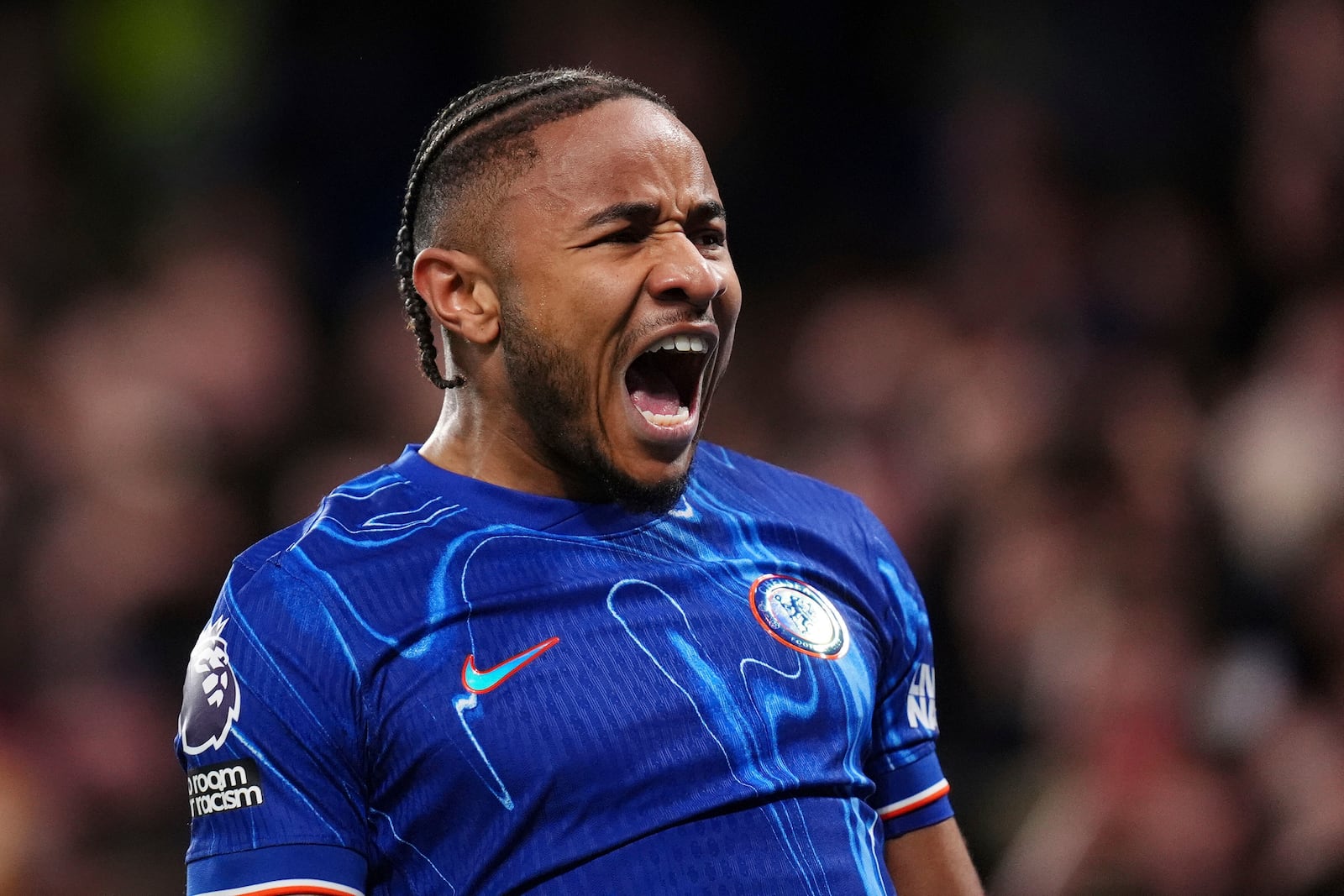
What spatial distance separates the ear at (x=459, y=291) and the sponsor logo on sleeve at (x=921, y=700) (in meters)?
0.79

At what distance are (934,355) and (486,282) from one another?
356 cm

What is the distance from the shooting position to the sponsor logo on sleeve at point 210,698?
1.91 m

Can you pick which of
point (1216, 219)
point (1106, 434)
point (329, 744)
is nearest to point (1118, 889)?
point (1106, 434)

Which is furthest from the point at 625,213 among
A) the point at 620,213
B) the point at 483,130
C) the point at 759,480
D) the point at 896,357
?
the point at 896,357

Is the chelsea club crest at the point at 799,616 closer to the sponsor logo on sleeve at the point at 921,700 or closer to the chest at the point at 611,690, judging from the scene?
the chest at the point at 611,690

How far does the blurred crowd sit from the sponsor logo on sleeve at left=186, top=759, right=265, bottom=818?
2.84 m

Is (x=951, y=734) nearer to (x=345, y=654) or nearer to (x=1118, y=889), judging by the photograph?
(x=1118, y=889)

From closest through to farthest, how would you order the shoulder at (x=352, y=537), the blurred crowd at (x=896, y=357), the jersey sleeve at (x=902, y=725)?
the shoulder at (x=352, y=537), the jersey sleeve at (x=902, y=725), the blurred crowd at (x=896, y=357)

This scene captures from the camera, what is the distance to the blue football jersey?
1882 mm

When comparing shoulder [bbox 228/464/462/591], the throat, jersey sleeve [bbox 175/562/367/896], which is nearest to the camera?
jersey sleeve [bbox 175/562/367/896]

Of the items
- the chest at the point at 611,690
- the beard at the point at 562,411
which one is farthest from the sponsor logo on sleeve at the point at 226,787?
the beard at the point at 562,411

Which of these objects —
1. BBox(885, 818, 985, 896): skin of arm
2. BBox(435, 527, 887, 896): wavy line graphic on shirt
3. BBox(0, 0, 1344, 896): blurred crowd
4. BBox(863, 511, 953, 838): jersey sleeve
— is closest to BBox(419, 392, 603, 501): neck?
BBox(435, 527, 887, 896): wavy line graphic on shirt

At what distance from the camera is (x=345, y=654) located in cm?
190

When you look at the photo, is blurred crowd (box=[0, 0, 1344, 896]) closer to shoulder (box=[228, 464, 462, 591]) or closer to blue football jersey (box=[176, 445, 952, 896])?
blue football jersey (box=[176, 445, 952, 896])
